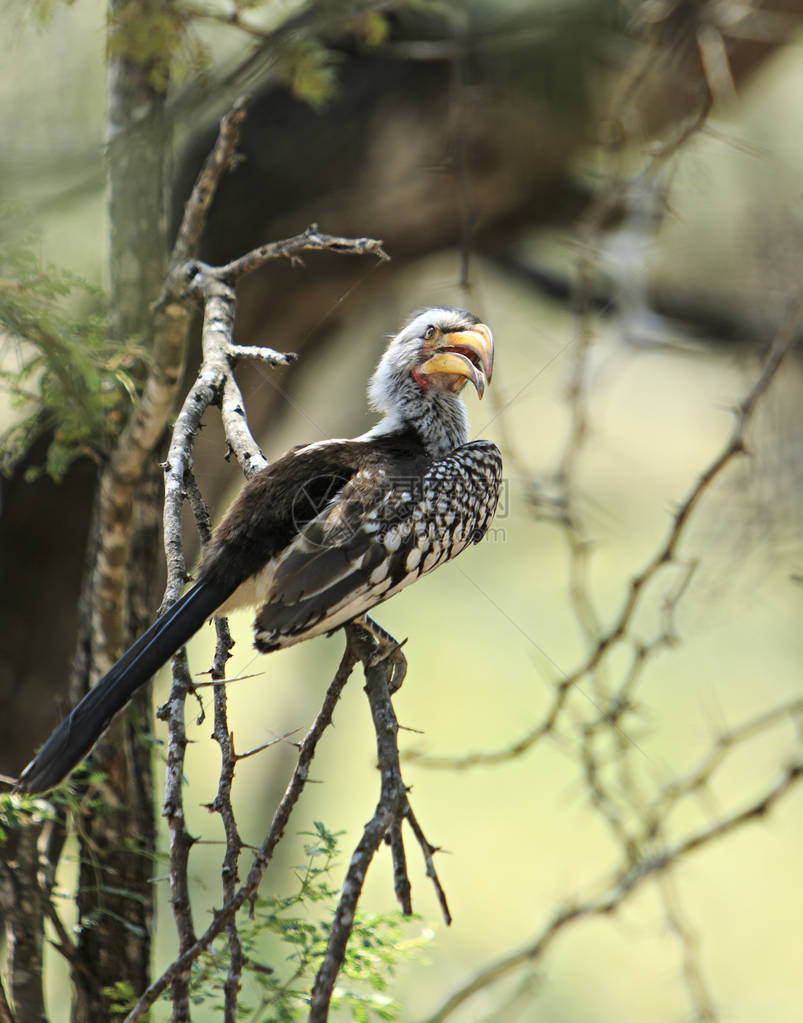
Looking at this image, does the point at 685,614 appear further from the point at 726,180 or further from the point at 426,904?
the point at 426,904

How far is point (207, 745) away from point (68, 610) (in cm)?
169

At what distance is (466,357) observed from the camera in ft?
6.77

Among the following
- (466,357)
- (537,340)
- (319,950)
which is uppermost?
(537,340)

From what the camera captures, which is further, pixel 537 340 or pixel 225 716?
pixel 537 340

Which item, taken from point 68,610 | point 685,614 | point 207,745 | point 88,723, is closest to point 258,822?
point 207,745

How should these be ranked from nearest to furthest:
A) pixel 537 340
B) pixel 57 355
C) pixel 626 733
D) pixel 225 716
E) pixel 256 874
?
pixel 256 874 → pixel 225 716 → pixel 57 355 → pixel 626 733 → pixel 537 340

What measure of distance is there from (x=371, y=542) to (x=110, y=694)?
1.61 feet

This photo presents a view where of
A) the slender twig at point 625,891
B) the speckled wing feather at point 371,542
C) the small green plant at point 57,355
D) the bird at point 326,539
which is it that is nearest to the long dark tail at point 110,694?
the bird at point 326,539

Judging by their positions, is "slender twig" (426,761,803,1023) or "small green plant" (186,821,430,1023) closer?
"small green plant" (186,821,430,1023)

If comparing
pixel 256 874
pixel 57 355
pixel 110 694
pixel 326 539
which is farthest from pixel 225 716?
pixel 57 355

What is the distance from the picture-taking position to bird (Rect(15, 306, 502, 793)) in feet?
4.90

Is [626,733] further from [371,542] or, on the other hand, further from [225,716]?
[225,716]

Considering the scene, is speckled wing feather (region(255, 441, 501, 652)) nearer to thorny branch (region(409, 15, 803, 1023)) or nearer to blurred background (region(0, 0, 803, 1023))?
blurred background (region(0, 0, 803, 1023))

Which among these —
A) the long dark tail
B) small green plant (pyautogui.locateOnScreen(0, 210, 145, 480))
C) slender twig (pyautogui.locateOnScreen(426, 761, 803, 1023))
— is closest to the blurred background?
slender twig (pyautogui.locateOnScreen(426, 761, 803, 1023))
